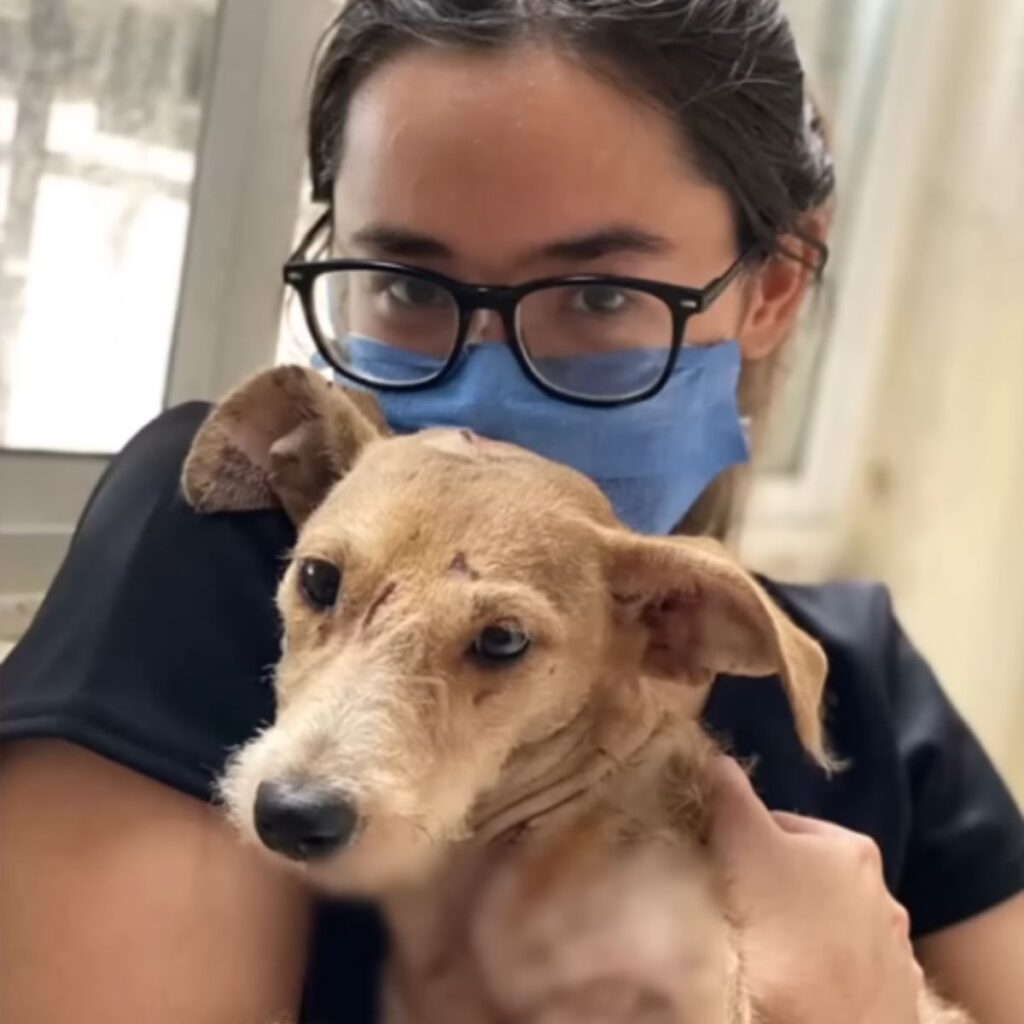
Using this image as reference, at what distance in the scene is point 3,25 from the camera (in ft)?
4.42

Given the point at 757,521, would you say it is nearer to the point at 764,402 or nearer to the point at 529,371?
the point at 764,402

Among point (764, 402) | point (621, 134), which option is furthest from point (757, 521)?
point (621, 134)

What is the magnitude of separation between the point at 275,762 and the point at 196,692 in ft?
0.54

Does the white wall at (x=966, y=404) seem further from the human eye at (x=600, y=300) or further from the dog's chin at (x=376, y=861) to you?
the dog's chin at (x=376, y=861)

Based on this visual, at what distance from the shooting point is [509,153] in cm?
107

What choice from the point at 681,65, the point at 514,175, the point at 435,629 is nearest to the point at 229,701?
the point at 435,629

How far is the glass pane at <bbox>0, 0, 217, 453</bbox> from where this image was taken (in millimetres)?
1441

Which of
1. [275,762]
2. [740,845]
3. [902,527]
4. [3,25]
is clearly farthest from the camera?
[902,527]

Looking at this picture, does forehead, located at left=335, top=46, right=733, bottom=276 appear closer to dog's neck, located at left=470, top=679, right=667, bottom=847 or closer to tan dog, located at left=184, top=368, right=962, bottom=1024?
tan dog, located at left=184, top=368, right=962, bottom=1024

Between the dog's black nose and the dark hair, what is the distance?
584 mm

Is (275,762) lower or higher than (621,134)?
lower

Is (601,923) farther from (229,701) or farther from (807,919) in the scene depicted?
(229,701)

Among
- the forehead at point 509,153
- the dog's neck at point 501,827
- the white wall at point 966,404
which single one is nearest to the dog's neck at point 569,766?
the dog's neck at point 501,827

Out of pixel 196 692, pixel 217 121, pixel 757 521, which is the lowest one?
pixel 757 521
